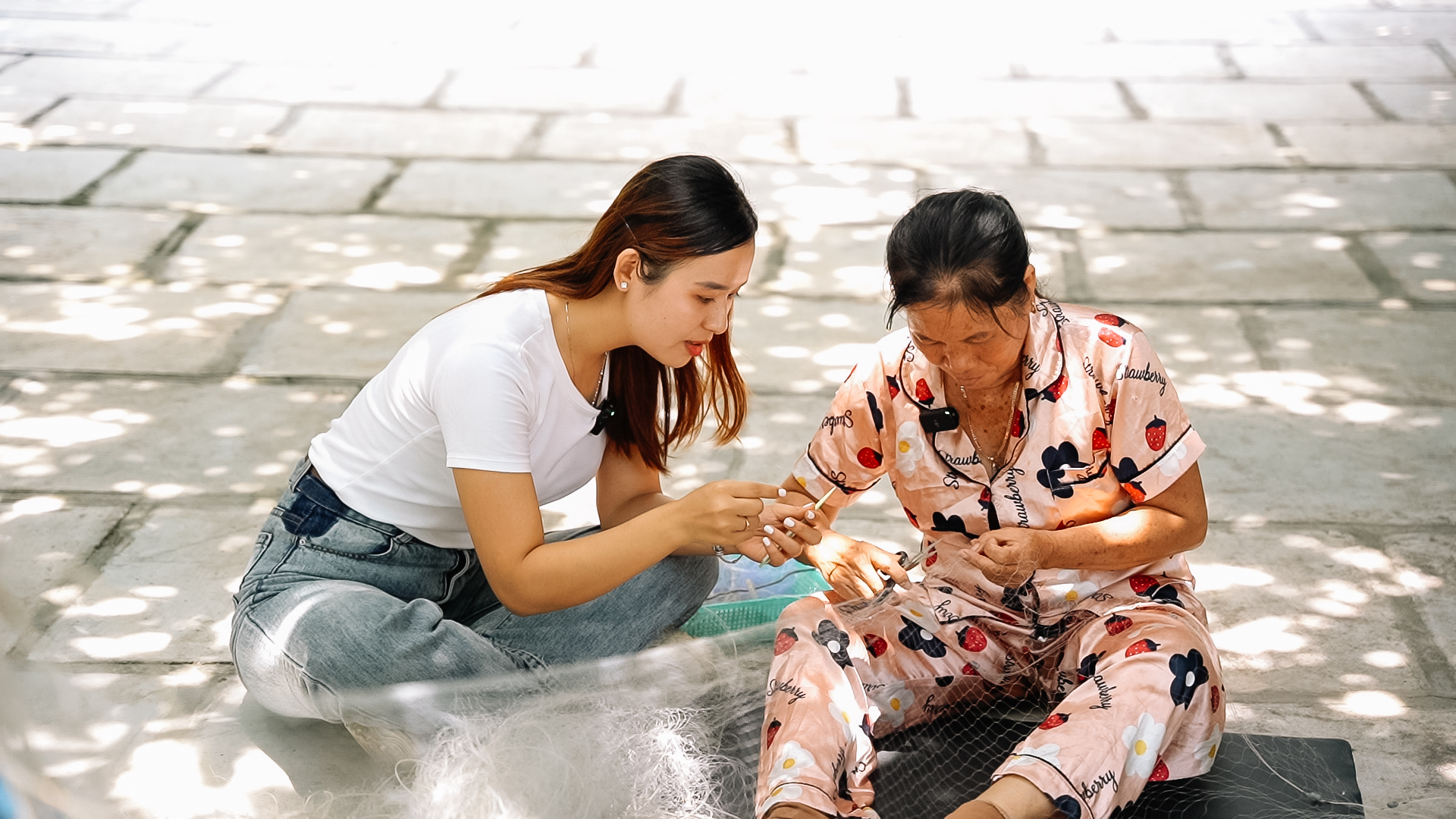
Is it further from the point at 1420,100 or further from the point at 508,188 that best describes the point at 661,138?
the point at 1420,100

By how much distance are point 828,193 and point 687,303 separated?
333cm

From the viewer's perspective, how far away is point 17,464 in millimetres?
3494

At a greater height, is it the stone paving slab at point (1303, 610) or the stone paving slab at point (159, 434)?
the stone paving slab at point (159, 434)

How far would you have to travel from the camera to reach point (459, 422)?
2.21m

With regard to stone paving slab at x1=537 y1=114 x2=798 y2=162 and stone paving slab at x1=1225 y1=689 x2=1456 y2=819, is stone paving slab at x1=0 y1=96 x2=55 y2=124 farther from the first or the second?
stone paving slab at x1=1225 y1=689 x2=1456 y2=819

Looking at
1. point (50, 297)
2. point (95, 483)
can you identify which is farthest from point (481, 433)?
point (50, 297)

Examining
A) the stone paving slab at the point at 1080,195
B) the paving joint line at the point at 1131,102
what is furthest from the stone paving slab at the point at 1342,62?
the stone paving slab at the point at 1080,195

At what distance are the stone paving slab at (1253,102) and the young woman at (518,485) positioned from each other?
4.50m

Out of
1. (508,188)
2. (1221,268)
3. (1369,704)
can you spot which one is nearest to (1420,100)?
(1221,268)

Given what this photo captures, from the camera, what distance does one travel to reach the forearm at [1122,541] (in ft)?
7.37

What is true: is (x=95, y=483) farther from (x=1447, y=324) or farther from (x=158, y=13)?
(x=158, y=13)

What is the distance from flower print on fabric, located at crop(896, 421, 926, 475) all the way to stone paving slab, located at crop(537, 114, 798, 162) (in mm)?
3565

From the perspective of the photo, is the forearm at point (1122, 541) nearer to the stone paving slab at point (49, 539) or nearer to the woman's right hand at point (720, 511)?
the woman's right hand at point (720, 511)

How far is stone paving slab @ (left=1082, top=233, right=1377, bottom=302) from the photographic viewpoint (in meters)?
4.47
